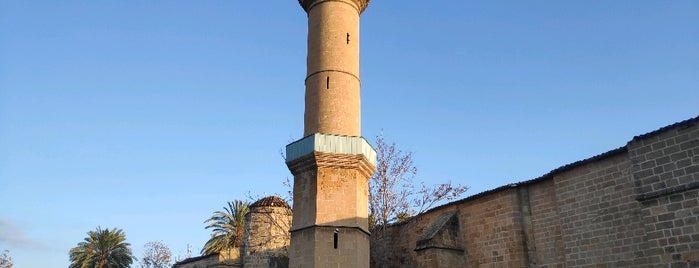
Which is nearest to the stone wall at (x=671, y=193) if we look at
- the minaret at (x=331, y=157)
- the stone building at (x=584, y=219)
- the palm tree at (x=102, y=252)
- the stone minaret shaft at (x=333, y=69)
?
the stone building at (x=584, y=219)

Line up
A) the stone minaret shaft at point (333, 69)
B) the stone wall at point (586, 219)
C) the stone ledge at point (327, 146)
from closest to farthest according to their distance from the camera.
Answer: the stone wall at point (586, 219), the stone ledge at point (327, 146), the stone minaret shaft at point (333, 69)

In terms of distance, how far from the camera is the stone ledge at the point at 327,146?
13.1 metres

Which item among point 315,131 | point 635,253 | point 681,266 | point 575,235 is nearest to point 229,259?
point 315,131

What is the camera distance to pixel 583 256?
42.2ft

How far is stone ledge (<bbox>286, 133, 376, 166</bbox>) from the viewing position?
13.1 meters

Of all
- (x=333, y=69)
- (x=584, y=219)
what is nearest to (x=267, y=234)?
(x=333, y=69)

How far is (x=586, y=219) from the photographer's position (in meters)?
13.0

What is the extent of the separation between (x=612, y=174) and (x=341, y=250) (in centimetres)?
651

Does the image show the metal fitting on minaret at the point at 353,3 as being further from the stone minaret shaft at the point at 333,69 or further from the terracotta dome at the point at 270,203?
the terracotta dome at the point at 270,203

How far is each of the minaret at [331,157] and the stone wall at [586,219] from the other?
4105mm

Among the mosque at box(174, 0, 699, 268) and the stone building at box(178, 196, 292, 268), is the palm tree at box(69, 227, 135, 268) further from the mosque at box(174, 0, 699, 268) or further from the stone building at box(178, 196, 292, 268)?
the mosque at box(174, 0, 699, 268)

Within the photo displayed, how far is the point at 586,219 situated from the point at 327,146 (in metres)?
6.48

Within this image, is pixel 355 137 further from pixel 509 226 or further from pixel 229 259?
pixel 229 259

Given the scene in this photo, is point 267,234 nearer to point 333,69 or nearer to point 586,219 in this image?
point 333,69
